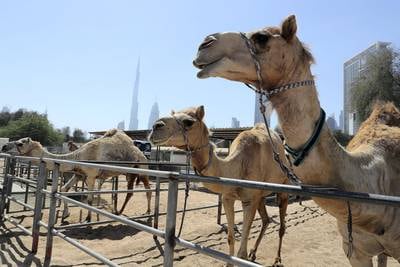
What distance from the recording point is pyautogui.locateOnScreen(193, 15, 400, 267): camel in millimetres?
2082

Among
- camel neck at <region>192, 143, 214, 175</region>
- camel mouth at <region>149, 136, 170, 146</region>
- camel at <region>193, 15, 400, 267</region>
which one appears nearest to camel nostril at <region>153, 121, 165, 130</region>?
camel mouth at <region>149, 136, 170, 146</region>

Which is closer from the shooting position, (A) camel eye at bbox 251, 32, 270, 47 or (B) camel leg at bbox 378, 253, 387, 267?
(A) camel eye at bbox 251, 32, 270, 47

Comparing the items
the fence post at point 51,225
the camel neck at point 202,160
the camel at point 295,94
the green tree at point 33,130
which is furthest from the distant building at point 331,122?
the green tree at point 33,130

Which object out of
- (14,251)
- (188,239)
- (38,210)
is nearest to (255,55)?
(38,210)

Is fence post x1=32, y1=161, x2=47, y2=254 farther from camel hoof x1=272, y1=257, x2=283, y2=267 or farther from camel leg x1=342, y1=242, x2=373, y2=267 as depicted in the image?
camel leg x1=342, y1=242, x2=373, y2=267

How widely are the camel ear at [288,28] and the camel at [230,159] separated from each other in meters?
2.28

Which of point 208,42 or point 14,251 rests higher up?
point 208,42

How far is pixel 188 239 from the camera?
6.39 metres

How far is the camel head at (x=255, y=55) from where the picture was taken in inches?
83.3

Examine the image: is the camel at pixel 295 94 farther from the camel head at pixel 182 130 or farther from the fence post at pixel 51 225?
the fence post at pixel 51 225

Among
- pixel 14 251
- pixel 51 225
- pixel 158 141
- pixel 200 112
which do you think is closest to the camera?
pixel 158 141

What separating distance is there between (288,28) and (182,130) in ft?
8.06

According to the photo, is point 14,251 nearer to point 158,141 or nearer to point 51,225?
point 51,225

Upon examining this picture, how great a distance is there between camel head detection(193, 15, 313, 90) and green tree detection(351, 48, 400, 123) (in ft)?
80.7
